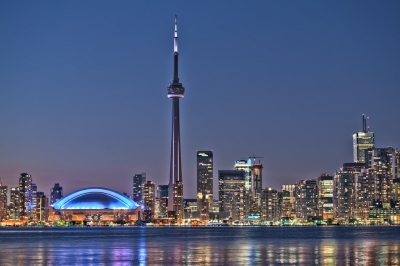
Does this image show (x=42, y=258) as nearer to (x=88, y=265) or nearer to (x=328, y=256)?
(x=88, y=265)

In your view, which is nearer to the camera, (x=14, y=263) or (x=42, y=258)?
(x=14, y=263)

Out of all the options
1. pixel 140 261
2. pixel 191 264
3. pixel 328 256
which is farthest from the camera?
pixel 328 256

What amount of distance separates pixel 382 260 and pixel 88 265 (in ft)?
96.4

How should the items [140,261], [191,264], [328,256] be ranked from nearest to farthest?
[191,264] → [140,261] → [328,256]

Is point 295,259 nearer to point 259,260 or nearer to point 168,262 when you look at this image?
point 259,260

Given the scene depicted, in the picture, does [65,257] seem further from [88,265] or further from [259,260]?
[259,260]

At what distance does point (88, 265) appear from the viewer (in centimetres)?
7381

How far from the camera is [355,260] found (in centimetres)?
7725

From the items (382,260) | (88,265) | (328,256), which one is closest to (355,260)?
(382,260)

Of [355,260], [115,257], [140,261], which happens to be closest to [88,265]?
[140,261]

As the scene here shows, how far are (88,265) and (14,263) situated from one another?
8.22 m

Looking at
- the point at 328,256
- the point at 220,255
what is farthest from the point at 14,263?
the point at 328,256

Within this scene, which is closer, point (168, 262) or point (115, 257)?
point (168, 262)

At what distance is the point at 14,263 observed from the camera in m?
76.4
